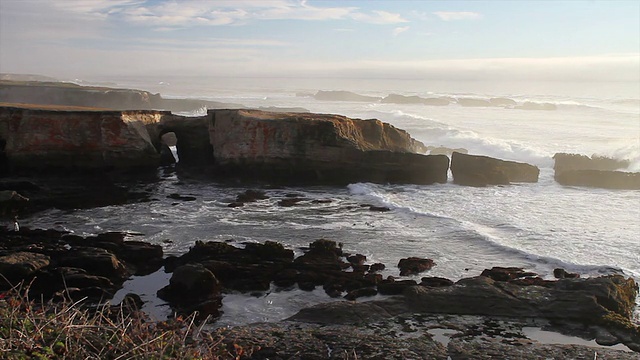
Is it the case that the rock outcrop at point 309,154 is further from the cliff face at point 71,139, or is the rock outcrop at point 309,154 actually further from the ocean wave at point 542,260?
the ocean wave at point 542,260

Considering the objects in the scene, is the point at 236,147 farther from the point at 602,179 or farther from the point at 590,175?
the point at 602,179

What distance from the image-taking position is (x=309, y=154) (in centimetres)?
2552

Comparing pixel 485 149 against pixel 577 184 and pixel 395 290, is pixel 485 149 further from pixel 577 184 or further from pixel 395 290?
pixel 395 290

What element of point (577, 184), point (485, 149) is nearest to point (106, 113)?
point (577, 184)

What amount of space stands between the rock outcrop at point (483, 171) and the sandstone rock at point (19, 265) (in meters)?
18.9

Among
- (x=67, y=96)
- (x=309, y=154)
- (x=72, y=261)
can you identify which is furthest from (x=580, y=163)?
(x=67, y=96)

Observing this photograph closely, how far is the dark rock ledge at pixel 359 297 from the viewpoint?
9797 mm

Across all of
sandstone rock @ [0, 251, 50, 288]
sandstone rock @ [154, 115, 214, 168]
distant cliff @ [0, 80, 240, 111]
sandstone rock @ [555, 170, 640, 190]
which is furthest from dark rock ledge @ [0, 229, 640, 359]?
distant cliff @ [0, 80, 240, 111]

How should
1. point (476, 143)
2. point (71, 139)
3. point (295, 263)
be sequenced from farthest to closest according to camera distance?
point (476, 143) < point (71, 139) < point (295, 263)

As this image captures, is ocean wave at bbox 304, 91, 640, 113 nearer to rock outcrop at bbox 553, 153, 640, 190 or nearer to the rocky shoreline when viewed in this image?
rock outcrop at bbox 553, 153, 640, 190

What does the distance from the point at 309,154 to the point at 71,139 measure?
34.5ft

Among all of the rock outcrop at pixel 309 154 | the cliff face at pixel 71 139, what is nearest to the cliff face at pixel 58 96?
the cliff face at pixel 71 139

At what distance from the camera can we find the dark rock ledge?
32.1 ft

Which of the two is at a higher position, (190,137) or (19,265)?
(190,137)
